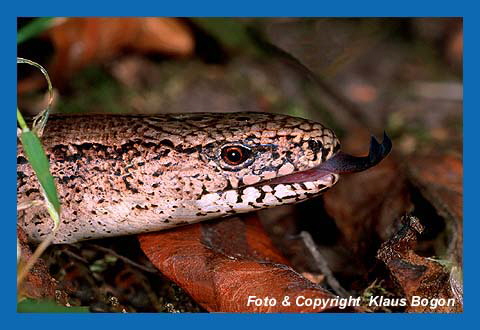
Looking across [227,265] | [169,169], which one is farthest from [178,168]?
[227,265]

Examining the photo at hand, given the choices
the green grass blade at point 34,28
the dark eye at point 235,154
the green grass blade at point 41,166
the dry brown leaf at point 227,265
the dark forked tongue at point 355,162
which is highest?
the green grass blade at point 34,28

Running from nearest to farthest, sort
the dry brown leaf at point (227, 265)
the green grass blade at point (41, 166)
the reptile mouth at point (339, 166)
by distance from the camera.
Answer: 1. the green grass blade at point (41, 166)
2. the dry brown leaf at point (227, 265)
3. the reptile mouth at point (339, 166)

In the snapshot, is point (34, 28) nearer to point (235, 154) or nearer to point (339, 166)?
point (235, 154)

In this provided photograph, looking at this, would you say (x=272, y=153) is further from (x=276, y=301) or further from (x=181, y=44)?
(x=181, y=44)

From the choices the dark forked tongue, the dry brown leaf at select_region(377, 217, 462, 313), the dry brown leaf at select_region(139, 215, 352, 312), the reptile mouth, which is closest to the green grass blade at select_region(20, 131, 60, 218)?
the dry brown leaf at select_region(139, 215, 352, 312)

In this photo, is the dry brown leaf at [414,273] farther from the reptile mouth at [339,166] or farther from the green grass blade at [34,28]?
the green grass blade at [34,28]

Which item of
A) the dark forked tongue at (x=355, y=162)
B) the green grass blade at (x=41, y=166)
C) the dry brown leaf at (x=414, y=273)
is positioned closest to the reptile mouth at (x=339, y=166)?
the dark forked tongue at (x=355, y=162)

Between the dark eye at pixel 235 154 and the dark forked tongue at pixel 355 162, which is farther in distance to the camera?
the dark forked tongue at pixel 355 162

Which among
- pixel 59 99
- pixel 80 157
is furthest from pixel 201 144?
pixel 59 99
